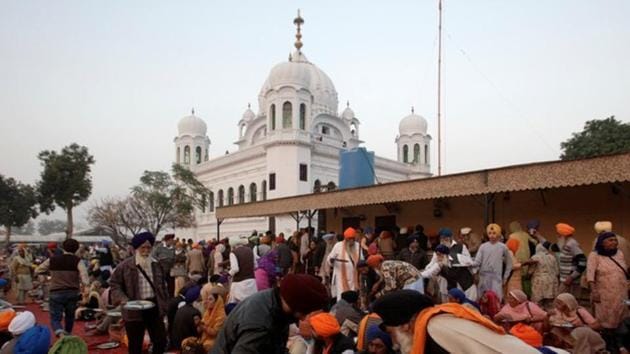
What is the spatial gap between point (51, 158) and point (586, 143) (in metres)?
34.4

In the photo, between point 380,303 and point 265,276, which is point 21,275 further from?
point 380,303

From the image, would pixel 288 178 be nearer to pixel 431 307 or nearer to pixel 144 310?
pixel 144 310

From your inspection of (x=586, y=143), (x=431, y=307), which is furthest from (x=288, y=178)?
(x=431, y=307)

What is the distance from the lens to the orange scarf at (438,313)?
88.9 inches

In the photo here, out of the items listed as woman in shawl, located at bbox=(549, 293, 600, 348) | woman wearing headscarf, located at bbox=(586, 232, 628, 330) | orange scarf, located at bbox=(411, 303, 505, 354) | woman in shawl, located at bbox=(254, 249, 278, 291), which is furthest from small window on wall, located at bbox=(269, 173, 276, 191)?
orange scarf, located at bbox=(411, 303, 505, 354)

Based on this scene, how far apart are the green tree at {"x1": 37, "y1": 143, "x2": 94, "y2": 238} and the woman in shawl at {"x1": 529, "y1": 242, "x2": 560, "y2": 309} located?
3214 cm

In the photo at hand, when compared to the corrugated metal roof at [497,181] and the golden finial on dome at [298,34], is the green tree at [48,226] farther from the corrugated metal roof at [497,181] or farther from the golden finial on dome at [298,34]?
the corrugated metal roof at [497,181]

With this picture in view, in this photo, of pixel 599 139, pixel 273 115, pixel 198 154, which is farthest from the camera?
pixel 198 154

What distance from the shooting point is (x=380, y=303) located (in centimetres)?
269

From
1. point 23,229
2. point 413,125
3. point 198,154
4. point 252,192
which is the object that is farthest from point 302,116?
point 23,229

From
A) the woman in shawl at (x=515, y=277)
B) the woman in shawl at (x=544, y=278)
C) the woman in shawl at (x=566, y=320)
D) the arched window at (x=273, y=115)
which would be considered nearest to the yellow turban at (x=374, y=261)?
the woman in shawl at (x=515, y=277)

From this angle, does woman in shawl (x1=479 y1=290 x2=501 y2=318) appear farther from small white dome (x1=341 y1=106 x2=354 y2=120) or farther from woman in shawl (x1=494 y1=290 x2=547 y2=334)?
small white dome (x1=341 y1=106 x2=354 y2=120)

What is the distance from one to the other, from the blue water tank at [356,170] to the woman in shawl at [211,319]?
42.1ft

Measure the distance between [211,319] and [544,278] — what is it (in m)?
4.65
